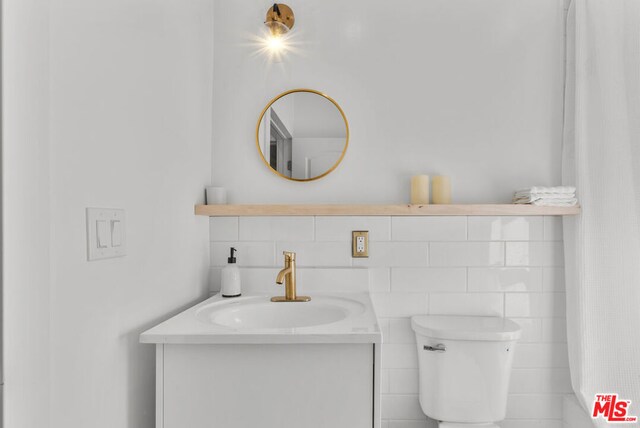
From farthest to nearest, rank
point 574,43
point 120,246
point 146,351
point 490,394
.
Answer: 1. point 574,43
2. point 490,394
3. point 146,351
4. point 120,246

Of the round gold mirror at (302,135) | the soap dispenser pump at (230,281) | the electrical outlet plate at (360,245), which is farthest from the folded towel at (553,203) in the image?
the soap dispenser pump at (230,281)

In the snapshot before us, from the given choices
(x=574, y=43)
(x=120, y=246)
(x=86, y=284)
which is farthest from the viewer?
(x=574, y=43)

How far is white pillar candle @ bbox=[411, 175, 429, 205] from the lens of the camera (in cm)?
154

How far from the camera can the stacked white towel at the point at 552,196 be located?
4.77 feet

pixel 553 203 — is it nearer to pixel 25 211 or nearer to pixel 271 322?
pixel 271 322

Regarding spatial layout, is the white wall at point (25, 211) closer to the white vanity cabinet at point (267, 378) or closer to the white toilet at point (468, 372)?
the white vanity cabinet at point (267, 378)

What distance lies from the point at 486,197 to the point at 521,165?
205mm

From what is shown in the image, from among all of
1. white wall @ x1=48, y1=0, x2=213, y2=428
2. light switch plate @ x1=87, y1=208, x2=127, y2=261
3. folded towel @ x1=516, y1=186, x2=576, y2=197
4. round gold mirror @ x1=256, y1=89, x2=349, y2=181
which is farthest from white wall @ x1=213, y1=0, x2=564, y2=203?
light switch plate @ x1=87, y1=208, x2=127, y2=261

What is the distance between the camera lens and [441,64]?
1631 mm

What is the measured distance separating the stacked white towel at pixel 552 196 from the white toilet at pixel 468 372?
494mm

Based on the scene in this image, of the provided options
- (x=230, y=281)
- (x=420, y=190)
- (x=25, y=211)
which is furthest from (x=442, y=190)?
(x=25, y=211)

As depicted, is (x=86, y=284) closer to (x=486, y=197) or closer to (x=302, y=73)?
(x=302, y=73)

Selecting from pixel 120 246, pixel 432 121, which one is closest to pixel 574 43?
pixel 432 121

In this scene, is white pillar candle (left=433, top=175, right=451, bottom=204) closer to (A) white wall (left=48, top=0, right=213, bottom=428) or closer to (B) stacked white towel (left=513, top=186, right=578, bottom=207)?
(B) stacked white towel (left=513, top=186, right=578, bottom=207)
